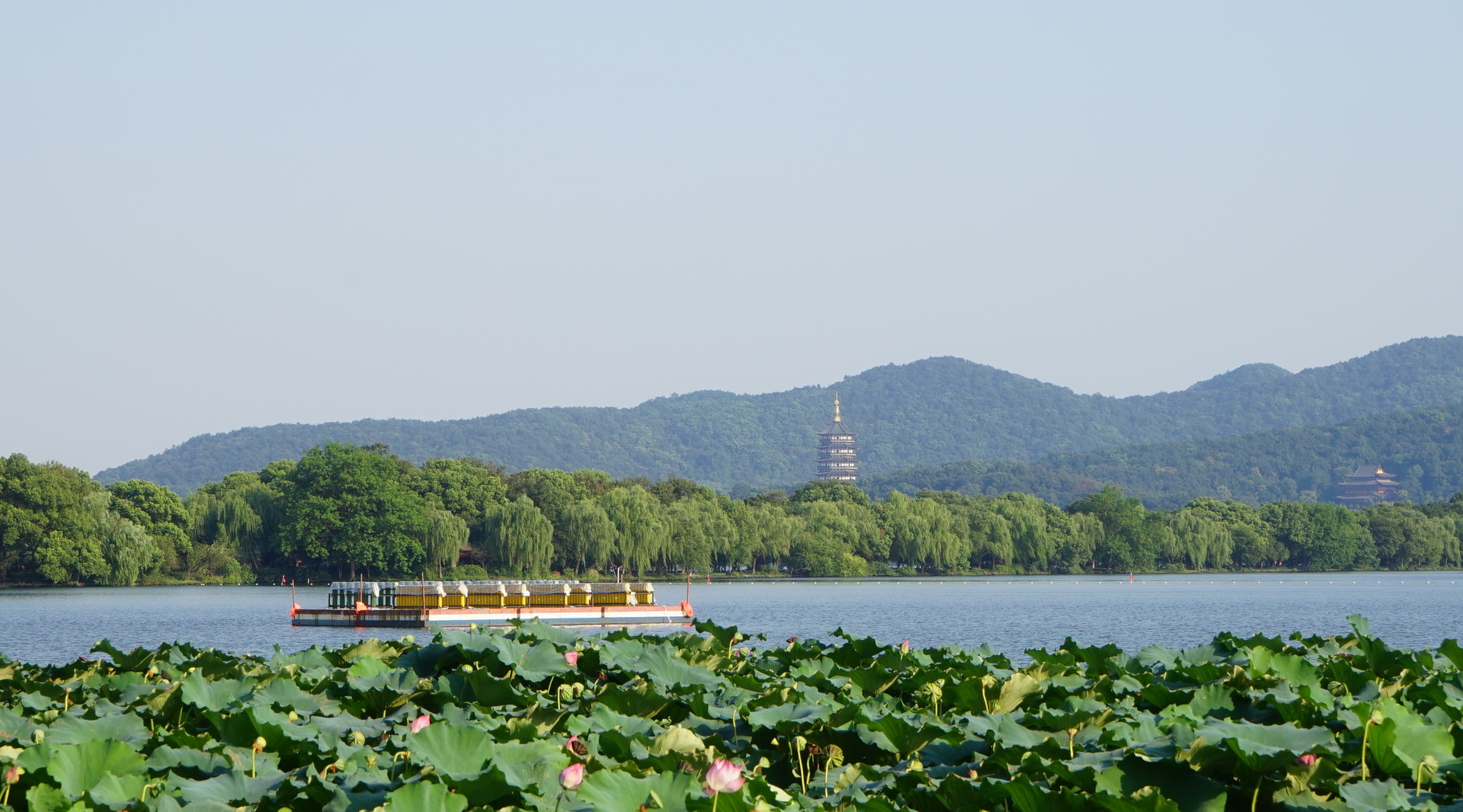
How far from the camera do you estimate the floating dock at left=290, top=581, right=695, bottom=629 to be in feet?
157

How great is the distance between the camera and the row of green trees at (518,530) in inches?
2904

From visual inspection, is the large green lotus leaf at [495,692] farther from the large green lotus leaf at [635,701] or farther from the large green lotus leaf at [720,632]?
the large green lotus leaf at [720,632]

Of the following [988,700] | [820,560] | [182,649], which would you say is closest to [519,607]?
[182,649]

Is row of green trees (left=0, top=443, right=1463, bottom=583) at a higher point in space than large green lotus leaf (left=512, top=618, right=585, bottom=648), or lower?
higher

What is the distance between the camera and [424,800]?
4363 millimetres

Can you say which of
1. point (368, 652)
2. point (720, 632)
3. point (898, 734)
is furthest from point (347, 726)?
point (720, 632)

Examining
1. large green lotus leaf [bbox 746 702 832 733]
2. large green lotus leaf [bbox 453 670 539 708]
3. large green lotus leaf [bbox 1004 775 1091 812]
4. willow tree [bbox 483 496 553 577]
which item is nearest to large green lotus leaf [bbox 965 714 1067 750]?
large green lotus leaf [bbox 746 702 832 733]

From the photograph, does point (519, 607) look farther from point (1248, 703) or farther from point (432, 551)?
point (1248, 703)

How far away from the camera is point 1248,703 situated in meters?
7.40

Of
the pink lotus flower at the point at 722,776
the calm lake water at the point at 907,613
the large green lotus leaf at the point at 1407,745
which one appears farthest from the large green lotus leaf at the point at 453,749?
the calm lake water at the point at 907,613

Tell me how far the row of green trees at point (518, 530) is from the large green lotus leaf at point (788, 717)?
2800 inches

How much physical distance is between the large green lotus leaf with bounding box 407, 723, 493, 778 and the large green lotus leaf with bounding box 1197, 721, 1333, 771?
262 cm

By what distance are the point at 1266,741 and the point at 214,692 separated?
5129 millimetres

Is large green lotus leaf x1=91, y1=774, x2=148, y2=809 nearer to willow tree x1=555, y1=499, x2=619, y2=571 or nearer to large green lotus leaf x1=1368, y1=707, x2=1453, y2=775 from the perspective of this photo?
large green lotus leaf x1=1368, y1=707, x2=1453, y2=775
